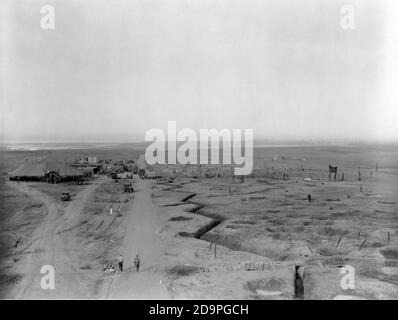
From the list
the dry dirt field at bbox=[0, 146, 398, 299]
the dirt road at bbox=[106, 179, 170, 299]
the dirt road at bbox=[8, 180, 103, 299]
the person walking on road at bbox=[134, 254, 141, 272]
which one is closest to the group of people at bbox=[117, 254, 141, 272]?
the person walking on road at bbox=[134, 254, 141, 272]

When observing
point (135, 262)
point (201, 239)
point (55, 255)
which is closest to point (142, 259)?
point (135, 262)

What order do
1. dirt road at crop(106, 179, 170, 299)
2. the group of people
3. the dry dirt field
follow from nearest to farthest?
dirt road at crop(106, 179, 170, 299) < the dry dirt field < the group of people

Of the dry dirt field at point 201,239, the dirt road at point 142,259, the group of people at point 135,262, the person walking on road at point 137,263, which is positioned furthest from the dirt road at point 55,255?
the person walking on road at point 137,263

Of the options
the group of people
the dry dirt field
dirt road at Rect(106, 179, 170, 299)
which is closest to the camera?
dirt road at Rect(106, 179, 170, 299)

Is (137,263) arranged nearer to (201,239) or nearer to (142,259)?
(142,259)

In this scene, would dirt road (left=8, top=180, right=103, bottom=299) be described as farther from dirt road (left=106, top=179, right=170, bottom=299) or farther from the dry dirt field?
dirt road (left=106, top=179, right=170, bottom=299)

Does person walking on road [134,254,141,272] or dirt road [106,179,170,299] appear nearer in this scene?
dirt road [106,179,170,299]

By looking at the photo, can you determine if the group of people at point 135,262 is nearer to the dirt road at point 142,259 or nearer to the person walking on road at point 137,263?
the person walking on road at point 137,263
